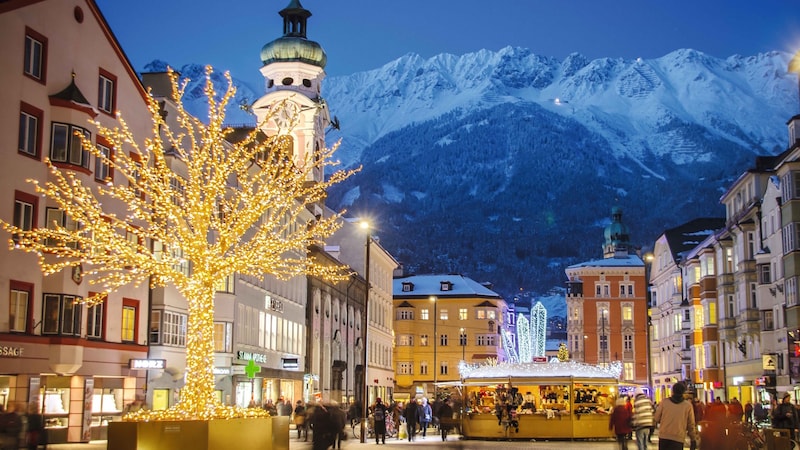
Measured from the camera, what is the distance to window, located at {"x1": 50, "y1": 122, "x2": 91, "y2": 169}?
38.0 meters

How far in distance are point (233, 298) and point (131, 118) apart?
36.2ft

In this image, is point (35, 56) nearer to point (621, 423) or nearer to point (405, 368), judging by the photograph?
point (621, 423)

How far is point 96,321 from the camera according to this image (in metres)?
40.5

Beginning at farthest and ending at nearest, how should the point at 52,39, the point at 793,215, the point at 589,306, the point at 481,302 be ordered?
the point at 589,306 → the point at 481,302 → the point at 793,215 → the point at 52,39

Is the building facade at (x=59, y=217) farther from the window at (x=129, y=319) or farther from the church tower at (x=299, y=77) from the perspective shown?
the church tower at (x=299, y=77)

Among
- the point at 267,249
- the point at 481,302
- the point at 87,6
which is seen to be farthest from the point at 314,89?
the point at 267,249

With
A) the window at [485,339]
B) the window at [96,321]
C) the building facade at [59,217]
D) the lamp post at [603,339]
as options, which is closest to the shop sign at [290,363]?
the building facade at [59,217]

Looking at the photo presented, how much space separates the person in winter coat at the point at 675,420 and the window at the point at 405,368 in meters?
115

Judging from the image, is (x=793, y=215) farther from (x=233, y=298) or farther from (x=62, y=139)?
(x=62, y=139)

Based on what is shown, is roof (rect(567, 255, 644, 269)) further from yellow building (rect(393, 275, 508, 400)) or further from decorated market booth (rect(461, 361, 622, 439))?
decorated market booth (rect(461, 361, 622, 439))

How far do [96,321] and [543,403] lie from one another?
18.5m

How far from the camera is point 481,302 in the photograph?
13562cm

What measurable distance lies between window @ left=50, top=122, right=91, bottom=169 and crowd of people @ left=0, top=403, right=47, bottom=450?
14899 mm

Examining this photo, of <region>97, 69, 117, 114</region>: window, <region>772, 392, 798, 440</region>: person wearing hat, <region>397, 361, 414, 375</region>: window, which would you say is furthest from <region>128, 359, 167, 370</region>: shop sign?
<region>397, 361, 414, 375</region>: window
